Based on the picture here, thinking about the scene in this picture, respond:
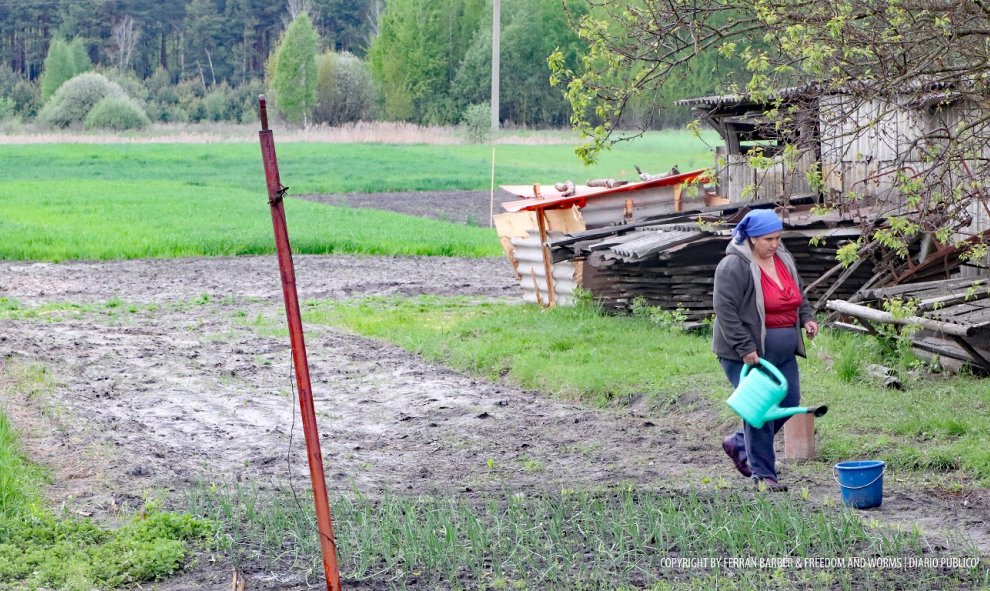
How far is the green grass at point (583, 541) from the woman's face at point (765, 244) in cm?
144

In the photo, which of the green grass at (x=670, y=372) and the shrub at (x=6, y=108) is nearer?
the green grass at (x=670, y=372)

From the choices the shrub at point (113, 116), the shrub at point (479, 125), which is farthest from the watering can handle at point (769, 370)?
the shrub at point (113, 116)

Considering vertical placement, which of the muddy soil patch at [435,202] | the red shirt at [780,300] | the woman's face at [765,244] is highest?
the woman's face at [765,244]

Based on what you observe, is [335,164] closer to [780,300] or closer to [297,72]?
[297,72]

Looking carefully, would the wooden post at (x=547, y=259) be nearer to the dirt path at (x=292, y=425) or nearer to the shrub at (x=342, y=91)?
the dirt path at (x=292, y=425)

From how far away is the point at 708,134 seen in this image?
6294cm

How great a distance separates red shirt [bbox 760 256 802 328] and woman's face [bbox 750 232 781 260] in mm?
131

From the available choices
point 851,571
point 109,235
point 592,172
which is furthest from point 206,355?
point 592,172

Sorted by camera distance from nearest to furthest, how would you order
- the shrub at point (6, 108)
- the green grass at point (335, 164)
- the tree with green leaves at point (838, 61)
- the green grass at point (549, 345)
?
the tree with green leaves at point (838, 61)
the green grass at point (549, 345)
the green grass at point (335, 164)
the shrub at point (6, 108)

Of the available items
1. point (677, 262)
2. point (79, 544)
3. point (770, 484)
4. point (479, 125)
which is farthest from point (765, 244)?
point (479, 125)

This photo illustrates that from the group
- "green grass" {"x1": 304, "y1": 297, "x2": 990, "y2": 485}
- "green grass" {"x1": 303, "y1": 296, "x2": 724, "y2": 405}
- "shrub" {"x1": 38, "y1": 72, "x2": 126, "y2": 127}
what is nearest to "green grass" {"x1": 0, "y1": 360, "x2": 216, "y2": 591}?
"green grass" {"x1": 304, "y1": 297, "x2": 990, "y2": 485}

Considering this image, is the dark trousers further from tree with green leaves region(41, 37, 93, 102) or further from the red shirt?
tree with green leaves region(41, 37, 93, 102)

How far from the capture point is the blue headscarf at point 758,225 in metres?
Answer: 6.92

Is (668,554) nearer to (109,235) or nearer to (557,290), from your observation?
(557,290)
